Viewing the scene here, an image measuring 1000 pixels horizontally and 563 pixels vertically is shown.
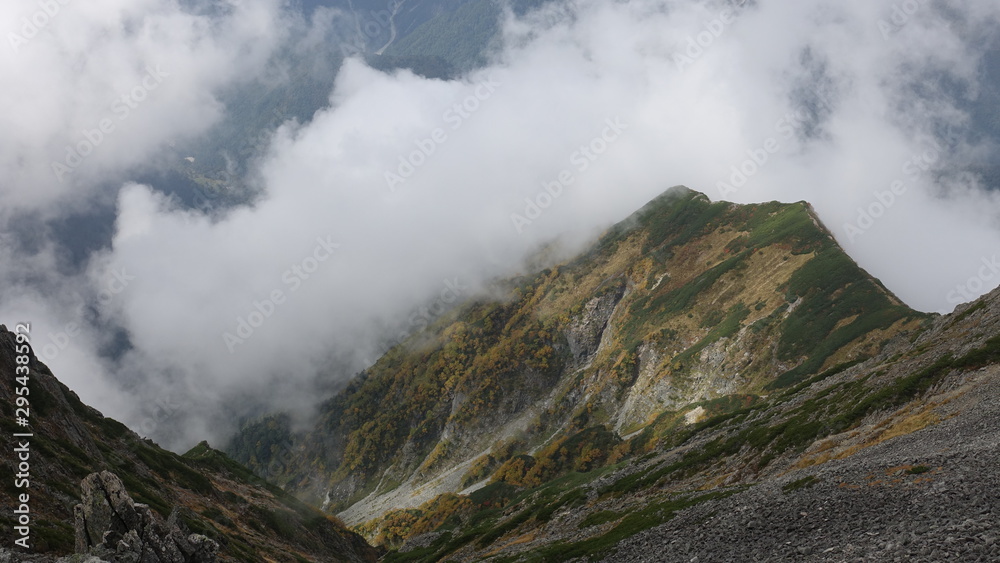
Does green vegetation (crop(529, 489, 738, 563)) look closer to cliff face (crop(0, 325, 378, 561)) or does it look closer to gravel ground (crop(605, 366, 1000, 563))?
gravel ground (crop(605, 366, 1000, 563))

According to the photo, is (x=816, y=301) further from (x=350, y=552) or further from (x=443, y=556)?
(x=350, y=552)

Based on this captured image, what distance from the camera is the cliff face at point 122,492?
6269 cm

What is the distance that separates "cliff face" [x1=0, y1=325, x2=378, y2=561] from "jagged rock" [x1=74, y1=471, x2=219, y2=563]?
0.28 metres

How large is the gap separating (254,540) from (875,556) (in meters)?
132

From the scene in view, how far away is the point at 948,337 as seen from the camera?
4178 inches

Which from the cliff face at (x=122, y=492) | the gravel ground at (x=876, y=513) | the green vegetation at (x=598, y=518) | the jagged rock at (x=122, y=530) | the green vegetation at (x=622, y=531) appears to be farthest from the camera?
the green vegetation at (x=598, y=518)

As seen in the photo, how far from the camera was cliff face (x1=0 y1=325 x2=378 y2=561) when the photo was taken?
62688 mm

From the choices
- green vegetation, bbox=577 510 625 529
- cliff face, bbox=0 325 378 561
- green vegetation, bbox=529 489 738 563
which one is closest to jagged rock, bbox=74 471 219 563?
cliff face, bbox=0 325 378 561

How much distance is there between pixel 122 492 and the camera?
4978cm

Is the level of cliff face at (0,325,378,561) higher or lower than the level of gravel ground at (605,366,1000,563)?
higher

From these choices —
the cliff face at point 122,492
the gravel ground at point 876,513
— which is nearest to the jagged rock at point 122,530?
the cliff face at point 122,492

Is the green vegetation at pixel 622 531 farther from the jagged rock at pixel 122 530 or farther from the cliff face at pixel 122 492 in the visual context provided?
the cliff face at pixel 122 492

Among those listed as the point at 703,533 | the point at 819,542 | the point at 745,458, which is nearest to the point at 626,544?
the point at 703,533

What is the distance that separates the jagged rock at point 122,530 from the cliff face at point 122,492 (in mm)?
280
